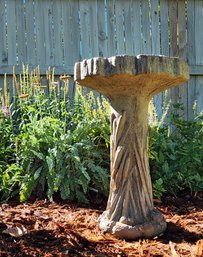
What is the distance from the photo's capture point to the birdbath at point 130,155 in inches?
85.7

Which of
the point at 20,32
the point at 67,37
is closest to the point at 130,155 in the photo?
the point at 67,37

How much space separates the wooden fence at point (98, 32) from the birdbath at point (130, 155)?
2.84 m

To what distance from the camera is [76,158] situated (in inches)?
120

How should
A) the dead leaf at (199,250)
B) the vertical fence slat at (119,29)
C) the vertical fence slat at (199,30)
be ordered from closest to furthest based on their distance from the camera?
the dead leaf at (199,250) < the vertical fence slat at (119,29) < the vertical fence slat at (199,30)

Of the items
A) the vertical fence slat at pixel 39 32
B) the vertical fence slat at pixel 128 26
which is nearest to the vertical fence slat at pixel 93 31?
the vertical fence slat at pixel 128 26

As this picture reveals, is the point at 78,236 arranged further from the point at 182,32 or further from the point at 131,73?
the point at 182,32

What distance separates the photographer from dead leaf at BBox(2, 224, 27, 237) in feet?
7.04

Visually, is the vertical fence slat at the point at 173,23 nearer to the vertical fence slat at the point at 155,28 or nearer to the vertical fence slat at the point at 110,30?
the vertical fence slat at the point at 155,28

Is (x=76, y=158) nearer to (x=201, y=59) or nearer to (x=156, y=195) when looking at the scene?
(x=156, y=195)

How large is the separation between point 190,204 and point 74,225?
1.12 meters

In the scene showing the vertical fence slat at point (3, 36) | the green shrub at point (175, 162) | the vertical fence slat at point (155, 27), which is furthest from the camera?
the vertical fence slat at point (155, 27)

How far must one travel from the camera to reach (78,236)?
2.16 m

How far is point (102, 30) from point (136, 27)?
1.52 ft

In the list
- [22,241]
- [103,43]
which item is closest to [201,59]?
[103,43]
